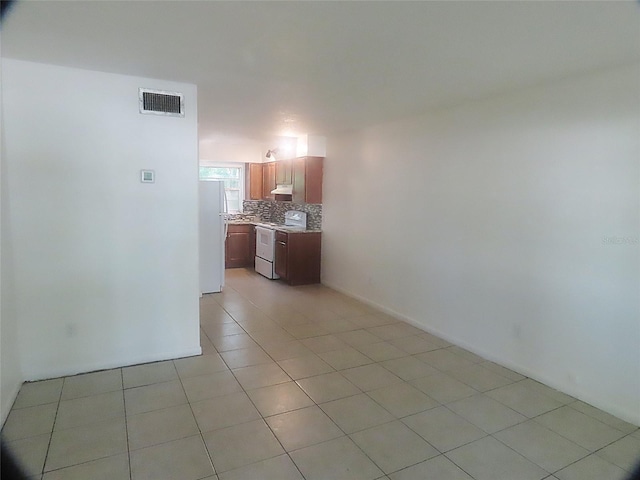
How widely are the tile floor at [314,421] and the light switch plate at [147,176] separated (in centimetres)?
155

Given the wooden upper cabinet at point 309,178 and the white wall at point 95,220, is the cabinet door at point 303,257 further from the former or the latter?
the white wall at point 95,220

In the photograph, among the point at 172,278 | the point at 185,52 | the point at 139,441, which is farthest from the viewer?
the point at 172,278

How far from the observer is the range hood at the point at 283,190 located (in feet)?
21.5

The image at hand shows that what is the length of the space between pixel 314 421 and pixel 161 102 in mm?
2690

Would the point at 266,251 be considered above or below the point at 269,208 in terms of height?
below

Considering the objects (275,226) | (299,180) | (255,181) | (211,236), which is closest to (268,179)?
(255,181)

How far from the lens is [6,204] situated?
2768 mm

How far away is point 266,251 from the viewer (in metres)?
6.75

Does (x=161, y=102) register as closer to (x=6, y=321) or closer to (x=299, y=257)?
(x=6, y=321)

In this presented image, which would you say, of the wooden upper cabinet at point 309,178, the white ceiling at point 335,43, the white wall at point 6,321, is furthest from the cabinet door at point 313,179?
the white wall at point 6,321

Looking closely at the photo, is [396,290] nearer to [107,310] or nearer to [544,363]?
[544,363]

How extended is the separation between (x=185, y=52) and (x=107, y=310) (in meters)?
2.08

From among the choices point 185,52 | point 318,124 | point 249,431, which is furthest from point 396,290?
point 185,52

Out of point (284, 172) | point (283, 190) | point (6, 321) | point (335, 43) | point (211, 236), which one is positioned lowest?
point (6, 321)
